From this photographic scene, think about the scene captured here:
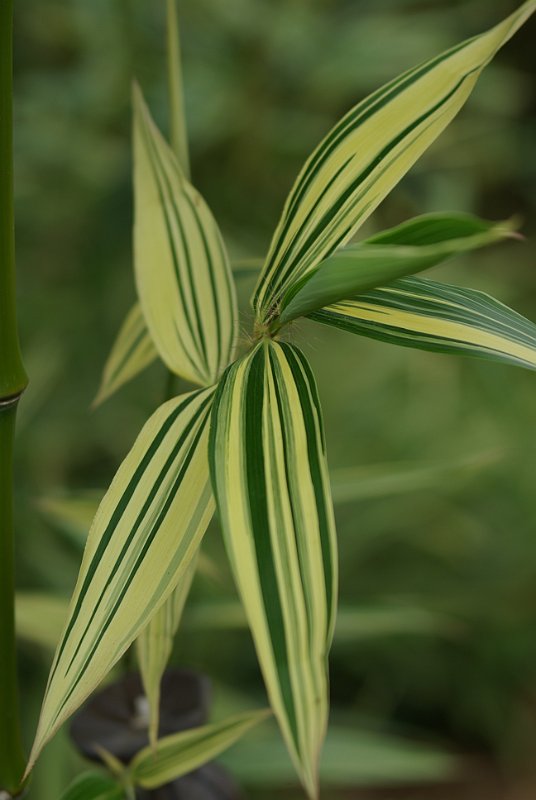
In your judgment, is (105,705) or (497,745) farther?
(497,745)

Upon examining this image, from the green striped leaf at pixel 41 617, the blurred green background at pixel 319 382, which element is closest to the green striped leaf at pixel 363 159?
the green striped leaf at pixel 41 617

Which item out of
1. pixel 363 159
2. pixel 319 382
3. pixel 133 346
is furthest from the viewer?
pixel 319 382

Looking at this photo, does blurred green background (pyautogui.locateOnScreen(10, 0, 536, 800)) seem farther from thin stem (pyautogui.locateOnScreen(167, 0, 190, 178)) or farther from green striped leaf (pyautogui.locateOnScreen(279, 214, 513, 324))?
green striped leaf (pyautogui.locateOnScreen(279, 214, 513, 324))

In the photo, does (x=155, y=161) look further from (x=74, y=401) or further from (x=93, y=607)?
(x=74, y=401)

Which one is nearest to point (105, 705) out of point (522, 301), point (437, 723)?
point (437, 723)

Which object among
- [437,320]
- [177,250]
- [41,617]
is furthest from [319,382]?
[437,320]

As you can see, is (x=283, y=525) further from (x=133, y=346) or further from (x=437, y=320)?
(x=133, y=346)

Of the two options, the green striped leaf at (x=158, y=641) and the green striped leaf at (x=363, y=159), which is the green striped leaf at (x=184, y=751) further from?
the green striped leaf at (x=363, y=159)

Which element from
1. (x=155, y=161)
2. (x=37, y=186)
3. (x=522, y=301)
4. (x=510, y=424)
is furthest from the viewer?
(x=522, y=301)
